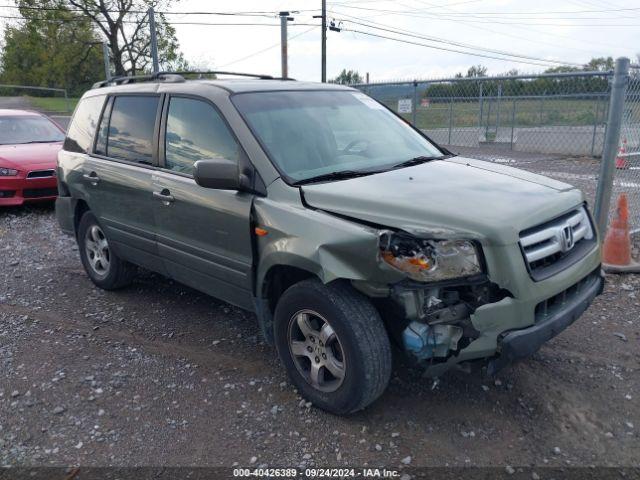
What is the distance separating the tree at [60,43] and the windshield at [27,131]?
107 ft

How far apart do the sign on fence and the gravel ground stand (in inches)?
221

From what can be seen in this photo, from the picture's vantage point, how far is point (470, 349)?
283cm

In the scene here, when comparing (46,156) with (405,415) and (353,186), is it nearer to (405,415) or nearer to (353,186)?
(353,186)

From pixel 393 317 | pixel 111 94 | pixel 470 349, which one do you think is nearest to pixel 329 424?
pixel 393 317

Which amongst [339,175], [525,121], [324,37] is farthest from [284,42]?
[339,175]

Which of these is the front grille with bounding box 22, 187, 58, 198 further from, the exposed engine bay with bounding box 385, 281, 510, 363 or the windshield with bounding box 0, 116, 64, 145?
the exposed engine bay with bounding box 385, 281, 510, 363

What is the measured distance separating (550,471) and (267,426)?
150cm

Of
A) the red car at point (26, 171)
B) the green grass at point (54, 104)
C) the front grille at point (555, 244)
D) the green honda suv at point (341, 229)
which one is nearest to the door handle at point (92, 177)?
the green honda suv at point (341, 229)

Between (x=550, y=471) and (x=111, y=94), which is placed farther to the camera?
(x=111, y=94)

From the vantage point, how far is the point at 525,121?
580 inches

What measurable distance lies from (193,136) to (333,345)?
183 cm

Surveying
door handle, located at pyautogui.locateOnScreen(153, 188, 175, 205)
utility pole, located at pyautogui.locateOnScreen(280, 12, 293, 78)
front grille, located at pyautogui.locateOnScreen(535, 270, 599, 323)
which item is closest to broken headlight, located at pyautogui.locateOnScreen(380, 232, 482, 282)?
front grille, located at pyautogui.locateOnScreen(535, 270, 599, 323)

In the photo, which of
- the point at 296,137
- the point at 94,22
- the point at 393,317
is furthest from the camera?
the point at 94,22

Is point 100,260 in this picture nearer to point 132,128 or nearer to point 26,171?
point 132,128
